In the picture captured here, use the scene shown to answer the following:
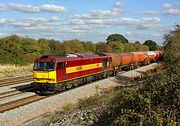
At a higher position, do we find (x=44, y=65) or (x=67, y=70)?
(x=44, y=65)

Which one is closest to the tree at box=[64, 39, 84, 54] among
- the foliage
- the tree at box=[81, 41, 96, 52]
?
the tree at box=[81, 41, 96, 52]

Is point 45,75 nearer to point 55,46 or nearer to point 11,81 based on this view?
point 11,81

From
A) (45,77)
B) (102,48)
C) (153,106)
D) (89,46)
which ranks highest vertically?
(89,46)

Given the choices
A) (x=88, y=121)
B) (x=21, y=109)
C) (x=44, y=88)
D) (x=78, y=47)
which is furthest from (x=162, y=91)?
(x=78, y=47)

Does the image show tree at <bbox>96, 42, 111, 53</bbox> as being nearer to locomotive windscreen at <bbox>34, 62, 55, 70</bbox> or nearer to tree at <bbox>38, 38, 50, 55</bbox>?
tree at <bbox>38, 38, 50, 55</bbox>

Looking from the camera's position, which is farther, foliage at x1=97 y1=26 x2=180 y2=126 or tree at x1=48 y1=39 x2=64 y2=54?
tree at x1=48 y1=39 x2=64 y2=54

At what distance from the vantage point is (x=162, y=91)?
28.8 feet

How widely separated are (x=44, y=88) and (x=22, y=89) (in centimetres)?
367

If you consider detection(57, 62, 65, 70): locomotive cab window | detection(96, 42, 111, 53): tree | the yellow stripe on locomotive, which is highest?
detection(96, 42, 111, 53): tree

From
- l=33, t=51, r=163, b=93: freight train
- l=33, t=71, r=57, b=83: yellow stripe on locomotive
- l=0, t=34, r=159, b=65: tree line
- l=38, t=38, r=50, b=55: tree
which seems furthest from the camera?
l=38, t=38, r=50, b=55: tree

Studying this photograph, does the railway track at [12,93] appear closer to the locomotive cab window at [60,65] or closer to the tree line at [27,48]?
the locomotive cab window at [60,65]

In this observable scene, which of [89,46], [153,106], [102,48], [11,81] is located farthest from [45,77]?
[102,48]

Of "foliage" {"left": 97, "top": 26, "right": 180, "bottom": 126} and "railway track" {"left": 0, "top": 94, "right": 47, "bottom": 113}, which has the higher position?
"foliage" {"left": 97, "top": 26, "right": 180, "bottom": 126}

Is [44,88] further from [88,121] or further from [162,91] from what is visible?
[162,91]
